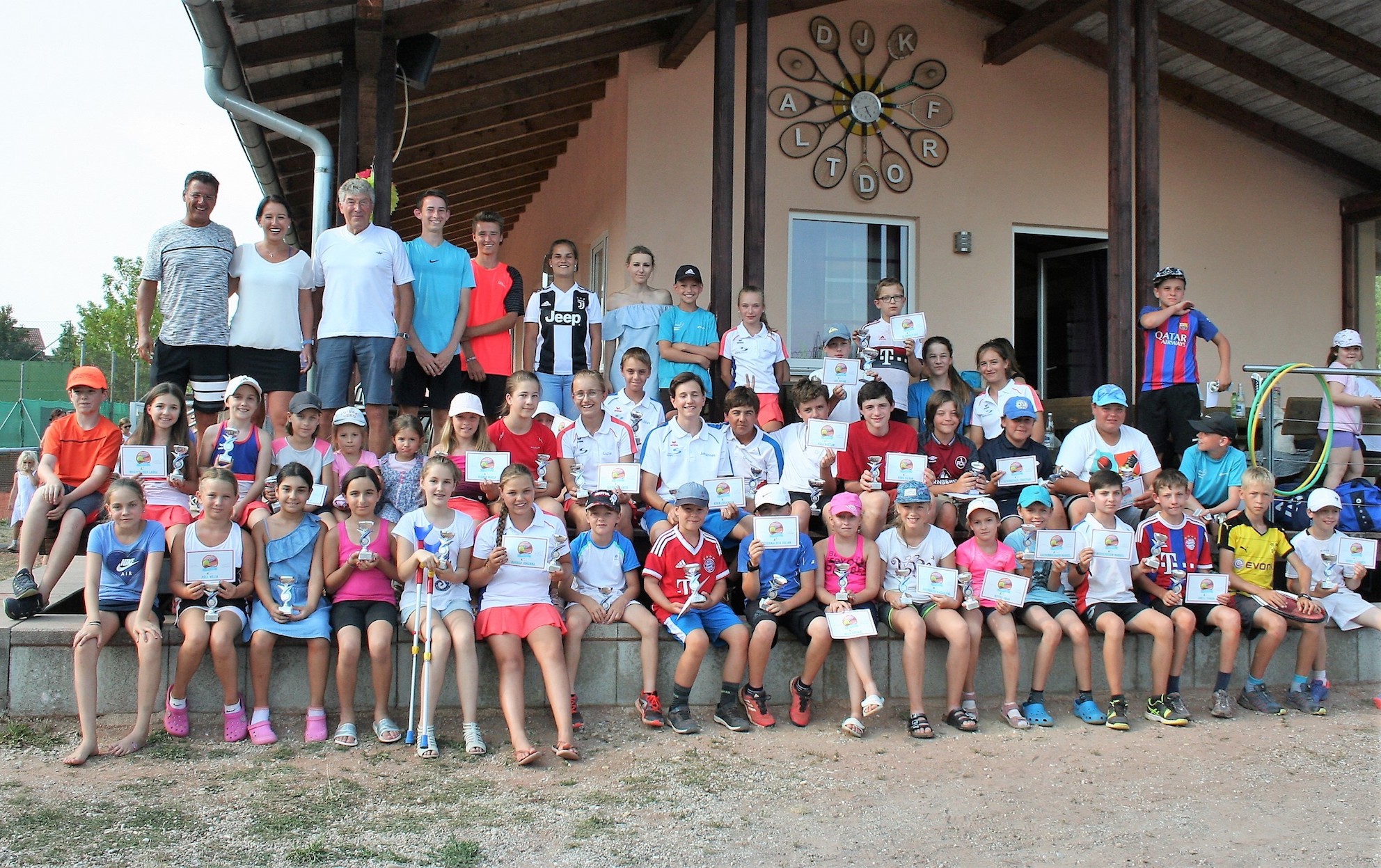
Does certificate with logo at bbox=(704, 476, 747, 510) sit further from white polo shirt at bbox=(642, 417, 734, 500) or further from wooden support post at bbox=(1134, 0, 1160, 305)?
wooden support post at bbox=(1134, 0, 1160, 305)

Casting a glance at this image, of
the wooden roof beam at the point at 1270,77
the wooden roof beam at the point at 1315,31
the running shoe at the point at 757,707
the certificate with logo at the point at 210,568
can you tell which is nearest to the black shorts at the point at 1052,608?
the running shoe at the point at 757,707

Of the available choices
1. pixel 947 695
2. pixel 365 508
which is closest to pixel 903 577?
pixel 947 695

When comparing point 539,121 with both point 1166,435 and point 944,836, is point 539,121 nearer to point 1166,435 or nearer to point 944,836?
point 1166,435

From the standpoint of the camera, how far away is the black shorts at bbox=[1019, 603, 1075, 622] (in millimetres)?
5461

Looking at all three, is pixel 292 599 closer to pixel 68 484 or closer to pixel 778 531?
pixel 68 484

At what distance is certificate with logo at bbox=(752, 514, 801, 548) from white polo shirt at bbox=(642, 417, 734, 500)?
0.80m

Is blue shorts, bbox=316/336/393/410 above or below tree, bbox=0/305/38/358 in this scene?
below

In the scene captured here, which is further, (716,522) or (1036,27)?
(1036,27)

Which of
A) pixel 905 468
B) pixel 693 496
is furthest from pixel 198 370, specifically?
pixel 905 468

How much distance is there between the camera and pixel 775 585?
5.31 m

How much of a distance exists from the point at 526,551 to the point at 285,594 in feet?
3.39

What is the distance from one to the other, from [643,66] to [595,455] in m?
4.57

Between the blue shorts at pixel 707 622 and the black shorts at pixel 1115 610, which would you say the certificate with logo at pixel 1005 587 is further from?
the blue shorts at pixel 707 622

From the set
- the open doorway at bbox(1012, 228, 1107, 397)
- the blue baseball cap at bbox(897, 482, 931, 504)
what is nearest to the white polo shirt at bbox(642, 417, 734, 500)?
the blue baseball cap at bbox(897, 482, 931, 504)
